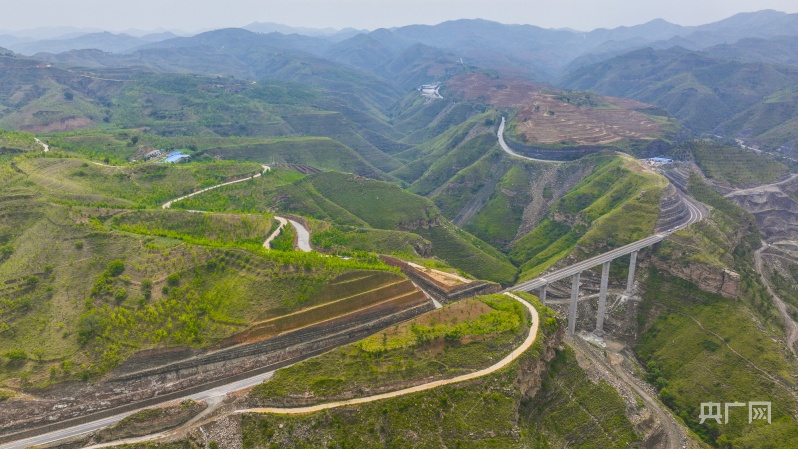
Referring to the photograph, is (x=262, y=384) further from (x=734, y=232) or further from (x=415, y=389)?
(x=734, y=232)

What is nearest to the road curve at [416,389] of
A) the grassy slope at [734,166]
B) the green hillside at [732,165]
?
the green hillside at [732,165]

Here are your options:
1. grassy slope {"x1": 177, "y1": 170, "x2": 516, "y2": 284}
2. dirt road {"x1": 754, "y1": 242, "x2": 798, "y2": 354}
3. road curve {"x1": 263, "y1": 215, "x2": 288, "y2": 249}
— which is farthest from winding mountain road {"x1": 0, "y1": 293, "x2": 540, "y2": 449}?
grassy slope {"x1": 177, "y1": 170, "x2": 516, "y2": 284}

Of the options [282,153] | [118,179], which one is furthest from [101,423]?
[282,153]

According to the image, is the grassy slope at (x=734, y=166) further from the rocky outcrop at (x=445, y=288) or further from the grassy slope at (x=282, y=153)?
the grassy slope at (x=282, y=153)

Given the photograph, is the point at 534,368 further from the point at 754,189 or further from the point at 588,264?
the point at 754,189

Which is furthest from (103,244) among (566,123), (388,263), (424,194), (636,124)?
(636,124)
